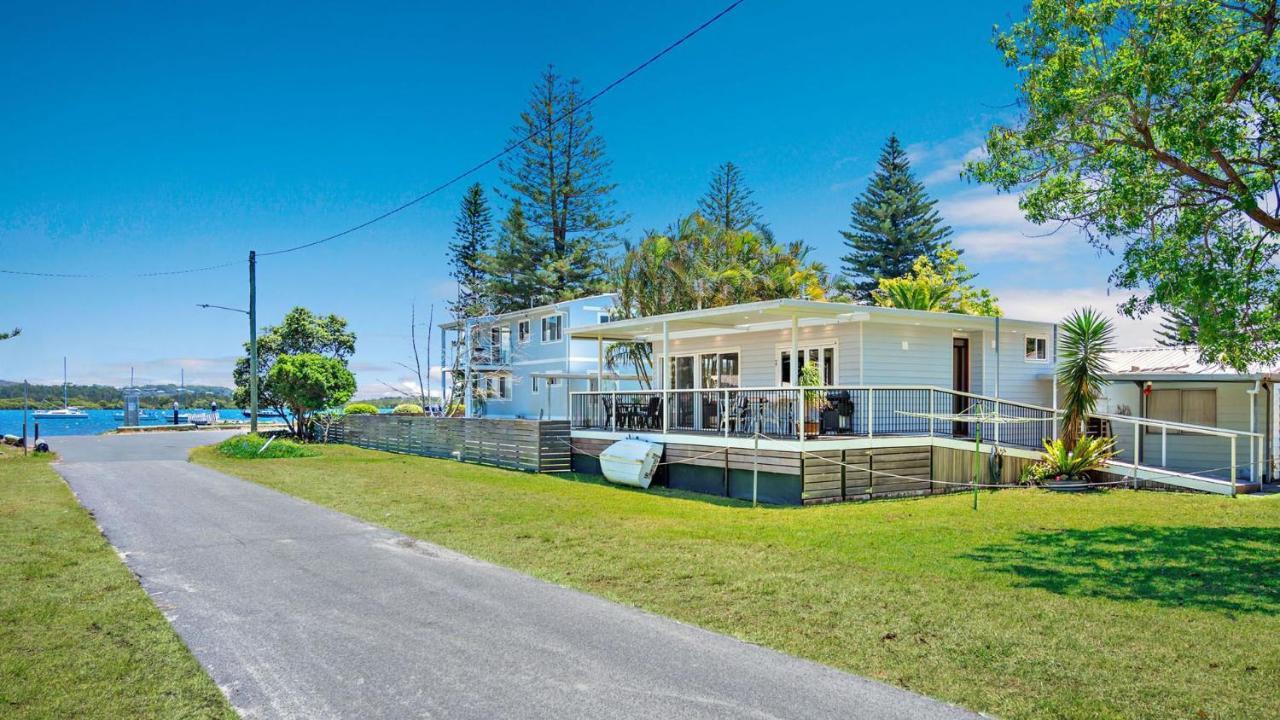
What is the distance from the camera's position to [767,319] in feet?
56.5

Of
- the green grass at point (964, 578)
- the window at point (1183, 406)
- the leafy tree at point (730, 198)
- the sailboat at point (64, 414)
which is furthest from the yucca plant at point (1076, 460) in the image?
the sailboat at point (64, 414)

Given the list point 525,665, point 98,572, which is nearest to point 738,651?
point 525,665

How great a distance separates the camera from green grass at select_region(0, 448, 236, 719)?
4.53 m

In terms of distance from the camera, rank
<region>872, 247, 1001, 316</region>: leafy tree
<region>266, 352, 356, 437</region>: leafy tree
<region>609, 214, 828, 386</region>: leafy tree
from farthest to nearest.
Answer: <region>872, 247, 1001, 316</region>: leafy tree → <region>266, 352, 356, 437</region>: leafy tree → <region>609, 214, 828, 386</region>: leafy tree

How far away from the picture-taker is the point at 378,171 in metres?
31.6

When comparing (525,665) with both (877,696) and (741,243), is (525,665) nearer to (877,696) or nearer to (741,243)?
(877,696)

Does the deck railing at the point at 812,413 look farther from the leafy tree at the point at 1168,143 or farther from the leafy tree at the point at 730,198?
the leafy tree at the point at 730,198

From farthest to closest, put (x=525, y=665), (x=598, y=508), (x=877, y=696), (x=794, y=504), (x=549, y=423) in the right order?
(x=549, y=423) → (x=794, y=504) → (x=598, y=508) → (x=525, y=665) → (x=877, y=696)

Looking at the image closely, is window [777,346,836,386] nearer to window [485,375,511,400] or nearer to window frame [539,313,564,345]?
window frame [539,313,564,345]

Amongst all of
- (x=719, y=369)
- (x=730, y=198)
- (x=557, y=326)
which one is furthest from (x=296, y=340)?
(x=719, y=369)

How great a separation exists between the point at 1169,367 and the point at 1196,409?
1.15m

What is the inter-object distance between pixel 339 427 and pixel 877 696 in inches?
1138

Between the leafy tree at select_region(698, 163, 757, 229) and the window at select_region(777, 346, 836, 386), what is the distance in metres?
25.3

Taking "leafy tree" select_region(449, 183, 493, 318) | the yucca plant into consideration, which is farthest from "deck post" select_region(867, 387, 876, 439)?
"leafy tree" select_region(449, 183, 493, 318)
